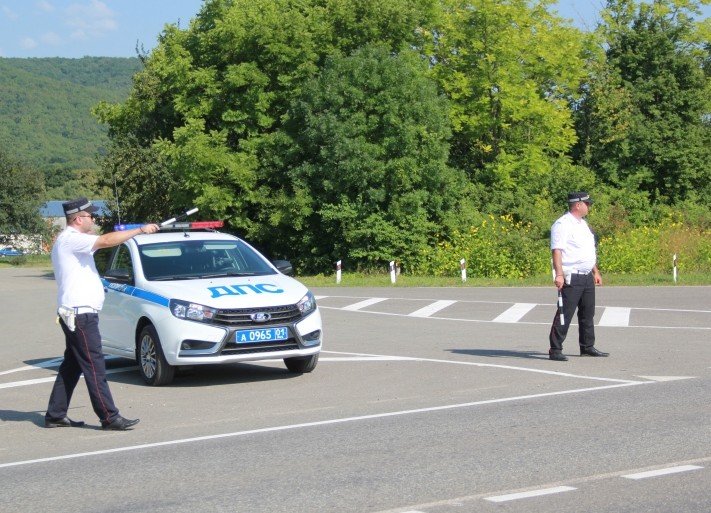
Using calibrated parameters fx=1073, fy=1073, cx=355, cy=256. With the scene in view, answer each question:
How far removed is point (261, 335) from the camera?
37.0ft

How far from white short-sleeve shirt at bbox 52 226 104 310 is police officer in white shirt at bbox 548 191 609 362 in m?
5.83

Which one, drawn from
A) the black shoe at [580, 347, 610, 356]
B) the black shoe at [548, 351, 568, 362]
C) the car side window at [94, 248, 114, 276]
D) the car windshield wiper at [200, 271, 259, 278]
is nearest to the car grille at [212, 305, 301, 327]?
the car windshield wiper at [200, 271, 259, 278]

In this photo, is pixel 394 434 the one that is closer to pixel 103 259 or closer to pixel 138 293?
pixel 138 293

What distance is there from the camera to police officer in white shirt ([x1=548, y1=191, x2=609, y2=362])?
41.8 feet

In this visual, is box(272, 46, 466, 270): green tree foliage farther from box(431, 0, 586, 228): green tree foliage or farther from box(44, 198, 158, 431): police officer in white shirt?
box(44, 198, 158, 431): police officer in white shirt

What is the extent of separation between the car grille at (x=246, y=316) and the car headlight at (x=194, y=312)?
7cm

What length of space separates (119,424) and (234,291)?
2.75 meters

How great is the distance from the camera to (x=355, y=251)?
41.0 meters

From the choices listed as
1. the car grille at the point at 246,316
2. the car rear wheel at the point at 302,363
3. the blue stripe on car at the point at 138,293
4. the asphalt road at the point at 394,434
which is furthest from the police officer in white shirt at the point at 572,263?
the blue stripe on car at the point at 138,293

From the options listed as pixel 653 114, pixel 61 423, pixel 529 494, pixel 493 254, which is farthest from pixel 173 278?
pixel 653 114

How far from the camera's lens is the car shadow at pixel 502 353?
1348 centimetres

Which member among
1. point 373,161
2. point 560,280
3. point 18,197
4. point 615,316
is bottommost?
point 615,316

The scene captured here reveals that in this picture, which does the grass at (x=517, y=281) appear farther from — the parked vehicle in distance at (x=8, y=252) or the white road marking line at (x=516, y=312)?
the parked vehicle in distance at (x=8, y=252)

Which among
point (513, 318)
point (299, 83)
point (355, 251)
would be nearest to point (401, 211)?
point (355, 251)
